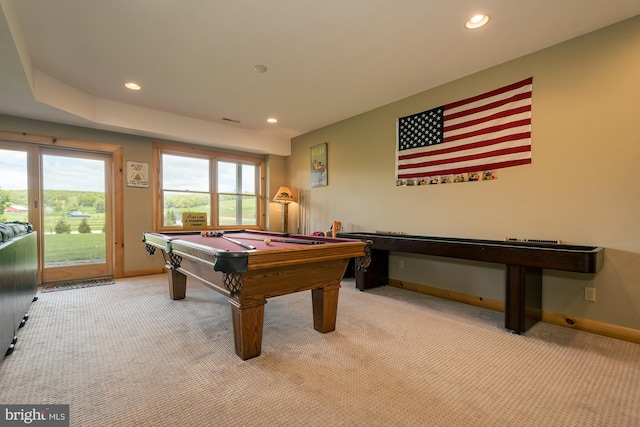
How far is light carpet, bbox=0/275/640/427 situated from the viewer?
4.72 ft

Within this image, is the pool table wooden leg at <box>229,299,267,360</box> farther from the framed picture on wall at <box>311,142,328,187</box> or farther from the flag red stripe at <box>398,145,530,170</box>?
the framed picture on wall at <box>311,142,328,187</box>

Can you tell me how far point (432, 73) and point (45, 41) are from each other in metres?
3.91

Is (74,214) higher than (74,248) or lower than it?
higher

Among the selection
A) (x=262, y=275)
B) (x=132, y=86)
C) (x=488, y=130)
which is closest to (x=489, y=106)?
(x=488, y=130)

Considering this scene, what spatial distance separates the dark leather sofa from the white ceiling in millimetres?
1531

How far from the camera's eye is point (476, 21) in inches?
93.3

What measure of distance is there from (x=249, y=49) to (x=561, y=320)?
158 inches

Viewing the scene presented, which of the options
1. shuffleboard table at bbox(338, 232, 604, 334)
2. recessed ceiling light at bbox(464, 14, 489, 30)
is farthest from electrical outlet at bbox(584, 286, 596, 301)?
recessed ceiling light at bbox(464, 14, 489, 30)

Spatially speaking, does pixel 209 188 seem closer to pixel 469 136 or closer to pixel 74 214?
pixel 74 214

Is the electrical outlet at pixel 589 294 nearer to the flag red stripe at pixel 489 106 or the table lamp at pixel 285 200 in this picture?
the flag red stripe at pixel 489 106

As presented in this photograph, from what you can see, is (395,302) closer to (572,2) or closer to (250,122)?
(572,2)

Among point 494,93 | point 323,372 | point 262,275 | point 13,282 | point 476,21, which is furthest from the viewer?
point 494,93

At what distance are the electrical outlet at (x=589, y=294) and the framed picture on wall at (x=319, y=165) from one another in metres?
3.74

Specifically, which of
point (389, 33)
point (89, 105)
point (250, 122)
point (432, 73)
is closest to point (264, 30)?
point (389, 33)
